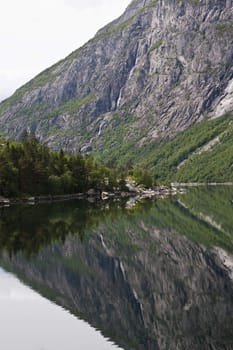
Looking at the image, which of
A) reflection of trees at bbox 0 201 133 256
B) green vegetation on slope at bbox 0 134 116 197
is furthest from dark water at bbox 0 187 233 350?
green vegetation on slope at bbox 0 134 116 197

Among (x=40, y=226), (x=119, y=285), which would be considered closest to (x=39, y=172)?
(x=40, y=226)

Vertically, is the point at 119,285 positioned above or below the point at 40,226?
above

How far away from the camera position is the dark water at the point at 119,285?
3212 cm

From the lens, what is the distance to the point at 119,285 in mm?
46031

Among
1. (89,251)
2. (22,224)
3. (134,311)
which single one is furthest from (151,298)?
(22,224)

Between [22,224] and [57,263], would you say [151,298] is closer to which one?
[57,263]

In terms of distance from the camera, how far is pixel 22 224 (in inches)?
3371

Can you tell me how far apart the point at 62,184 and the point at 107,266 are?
110 metres

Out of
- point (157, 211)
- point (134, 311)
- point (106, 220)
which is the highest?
point (134, 311)

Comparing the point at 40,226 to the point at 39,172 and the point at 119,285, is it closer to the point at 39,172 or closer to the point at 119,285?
the point at 119,285

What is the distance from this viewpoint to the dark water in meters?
32.1

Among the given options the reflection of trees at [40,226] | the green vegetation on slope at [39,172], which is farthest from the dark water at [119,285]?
the green vegetation on slope at [39,172]

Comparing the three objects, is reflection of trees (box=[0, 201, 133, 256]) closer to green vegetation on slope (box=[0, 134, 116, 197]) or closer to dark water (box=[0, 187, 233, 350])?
dark water (box=[0, 187, 233, 350])

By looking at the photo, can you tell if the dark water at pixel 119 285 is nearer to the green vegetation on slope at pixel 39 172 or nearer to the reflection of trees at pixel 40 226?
the reflection of trees at pixel 40 226
